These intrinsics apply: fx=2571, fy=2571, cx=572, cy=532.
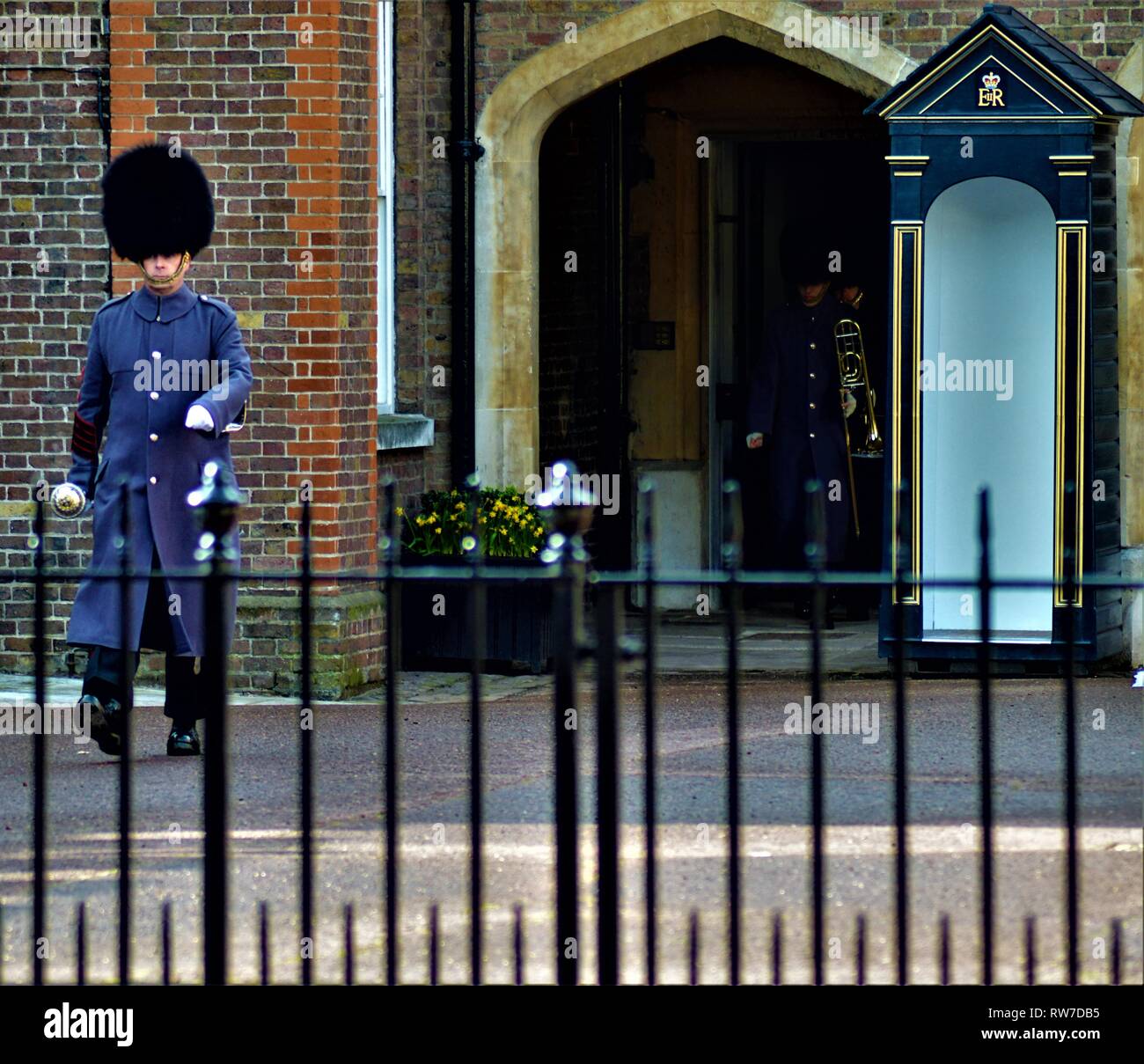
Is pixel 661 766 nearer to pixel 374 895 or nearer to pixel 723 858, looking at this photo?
pixel 723 858

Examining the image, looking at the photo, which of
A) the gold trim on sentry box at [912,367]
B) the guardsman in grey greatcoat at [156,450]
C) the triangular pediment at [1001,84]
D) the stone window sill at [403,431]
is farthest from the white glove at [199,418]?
the triangular pediment at [1001,84]

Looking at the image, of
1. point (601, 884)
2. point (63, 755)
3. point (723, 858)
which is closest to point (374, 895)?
point (723, 858)

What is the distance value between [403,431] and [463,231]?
117 cm

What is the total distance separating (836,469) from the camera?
534 inches

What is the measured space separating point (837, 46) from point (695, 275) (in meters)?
2.25

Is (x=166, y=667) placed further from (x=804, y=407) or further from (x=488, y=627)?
(x=804, y=407)

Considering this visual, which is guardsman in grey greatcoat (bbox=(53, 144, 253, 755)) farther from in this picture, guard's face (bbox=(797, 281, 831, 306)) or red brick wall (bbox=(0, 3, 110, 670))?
guard's face (bbox=(797, 281, 831, 306))

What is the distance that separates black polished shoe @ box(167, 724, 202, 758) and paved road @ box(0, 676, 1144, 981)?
80 millimetres

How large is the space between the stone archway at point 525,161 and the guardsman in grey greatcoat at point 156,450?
11.9 feet

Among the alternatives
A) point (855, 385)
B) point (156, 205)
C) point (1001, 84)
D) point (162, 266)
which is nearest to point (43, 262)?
point (156, 205)

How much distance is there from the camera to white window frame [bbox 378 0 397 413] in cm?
1212

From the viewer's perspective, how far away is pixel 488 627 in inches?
452

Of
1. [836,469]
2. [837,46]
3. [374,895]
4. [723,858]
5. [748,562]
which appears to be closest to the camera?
[374,895]

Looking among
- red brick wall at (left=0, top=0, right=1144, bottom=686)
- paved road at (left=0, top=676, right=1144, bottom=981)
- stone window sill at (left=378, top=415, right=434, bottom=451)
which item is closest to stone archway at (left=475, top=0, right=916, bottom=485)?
stone window sill at (left=378, top=415, right=434, bottom=451)
